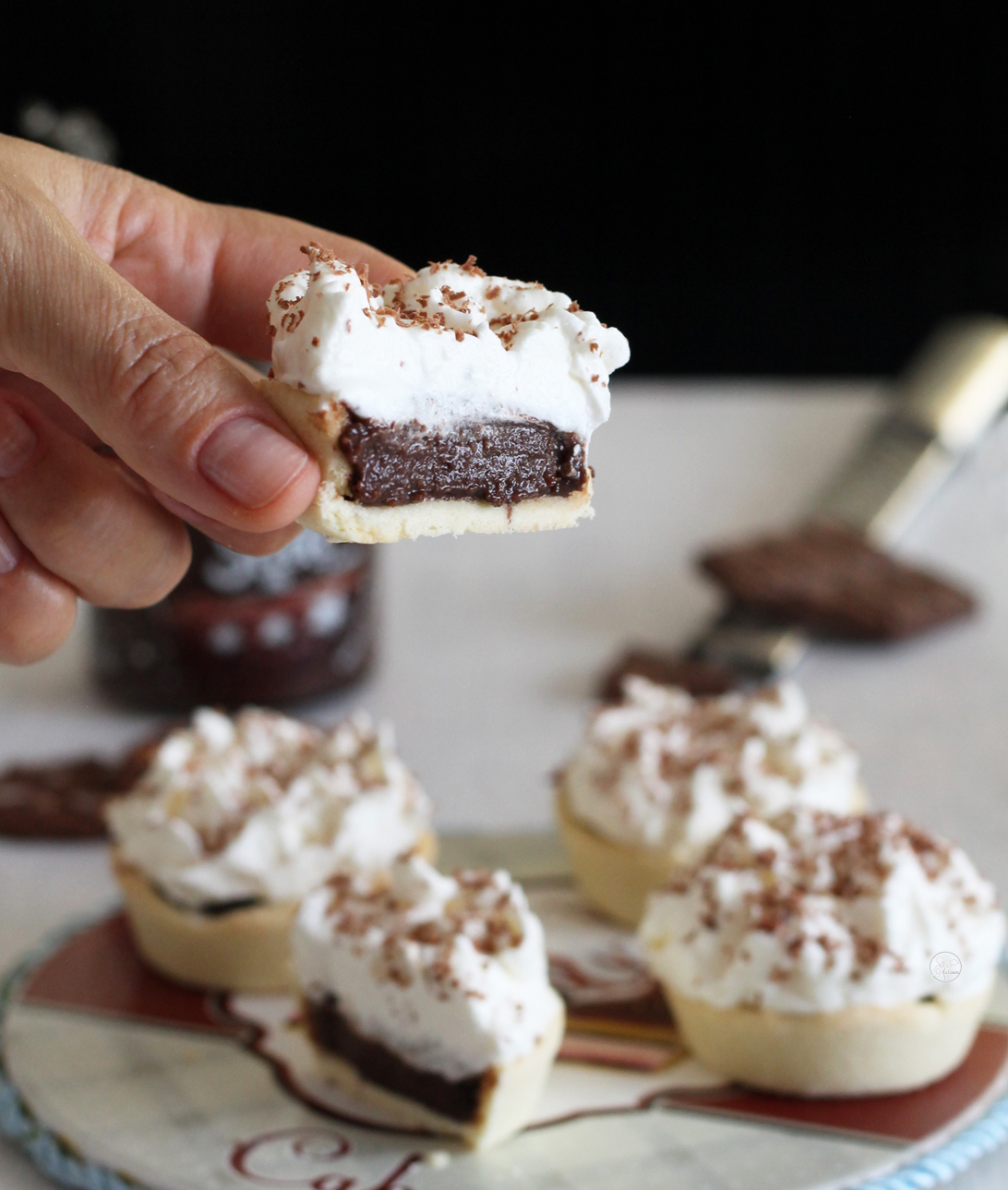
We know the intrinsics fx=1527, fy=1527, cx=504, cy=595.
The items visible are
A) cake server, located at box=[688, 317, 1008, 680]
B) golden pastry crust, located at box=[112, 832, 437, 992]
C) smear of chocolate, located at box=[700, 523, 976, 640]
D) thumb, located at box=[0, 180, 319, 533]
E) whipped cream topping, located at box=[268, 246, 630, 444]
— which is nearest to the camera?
thumb, located at box=[0, 180, 319, 533]

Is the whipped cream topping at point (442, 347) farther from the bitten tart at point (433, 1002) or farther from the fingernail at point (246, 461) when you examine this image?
the bitten tart at point (433, 1002)

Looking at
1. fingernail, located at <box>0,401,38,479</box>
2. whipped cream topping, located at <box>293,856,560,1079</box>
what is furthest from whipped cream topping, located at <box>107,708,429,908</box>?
fingernail, located at <box>0,401,38,479</box>

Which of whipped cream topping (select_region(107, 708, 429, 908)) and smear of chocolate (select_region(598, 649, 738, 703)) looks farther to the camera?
smear of chocolate (select_region(598, 649, 738, 703))

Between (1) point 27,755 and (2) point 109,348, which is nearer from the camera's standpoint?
(2) point 109,348

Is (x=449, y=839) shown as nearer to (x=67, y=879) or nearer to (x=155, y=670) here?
(x=67, y=879)

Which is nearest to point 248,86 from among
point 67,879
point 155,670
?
point 155,670

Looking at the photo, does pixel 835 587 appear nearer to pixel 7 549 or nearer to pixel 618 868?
pixel 618 868

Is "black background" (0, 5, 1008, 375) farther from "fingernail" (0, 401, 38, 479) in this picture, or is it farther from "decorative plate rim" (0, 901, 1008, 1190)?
"decorative plate rim" (0, 901, 1008, 1190)
